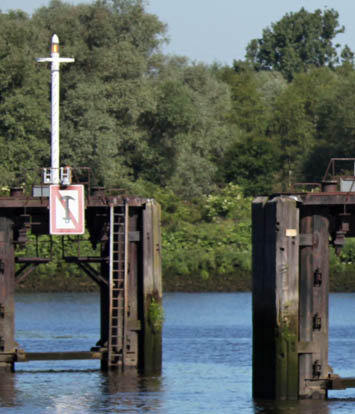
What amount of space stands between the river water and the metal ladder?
783mm

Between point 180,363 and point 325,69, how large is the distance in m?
122

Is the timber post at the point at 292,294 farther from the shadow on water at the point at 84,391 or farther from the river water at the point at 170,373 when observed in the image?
the shadow on water at the point at 84,391

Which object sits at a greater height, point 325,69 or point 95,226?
point 325,69

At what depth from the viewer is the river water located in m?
36.8

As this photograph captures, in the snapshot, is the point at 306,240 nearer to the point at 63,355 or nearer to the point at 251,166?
the point at 63,355

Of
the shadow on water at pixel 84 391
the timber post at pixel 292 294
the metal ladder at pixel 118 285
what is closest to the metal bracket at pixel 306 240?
the timber post at pixel 292 294

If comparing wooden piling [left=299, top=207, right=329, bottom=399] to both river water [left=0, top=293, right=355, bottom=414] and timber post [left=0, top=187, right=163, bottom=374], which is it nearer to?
river water [left=0, top=293, right=355, bottom=414]

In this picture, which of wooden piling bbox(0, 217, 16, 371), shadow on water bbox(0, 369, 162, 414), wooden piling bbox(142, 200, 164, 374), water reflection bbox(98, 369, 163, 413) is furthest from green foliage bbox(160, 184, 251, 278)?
wooden piling bbox(0, 217, 16, 371)

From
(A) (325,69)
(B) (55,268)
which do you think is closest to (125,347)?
(B) (55,268)

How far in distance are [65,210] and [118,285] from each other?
2.70 m

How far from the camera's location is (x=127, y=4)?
107 meters

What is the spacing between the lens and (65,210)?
4100 centimetres

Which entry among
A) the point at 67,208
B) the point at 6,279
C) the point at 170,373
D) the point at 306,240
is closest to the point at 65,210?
the point at 67,208

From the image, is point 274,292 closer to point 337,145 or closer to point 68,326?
point 68,326
